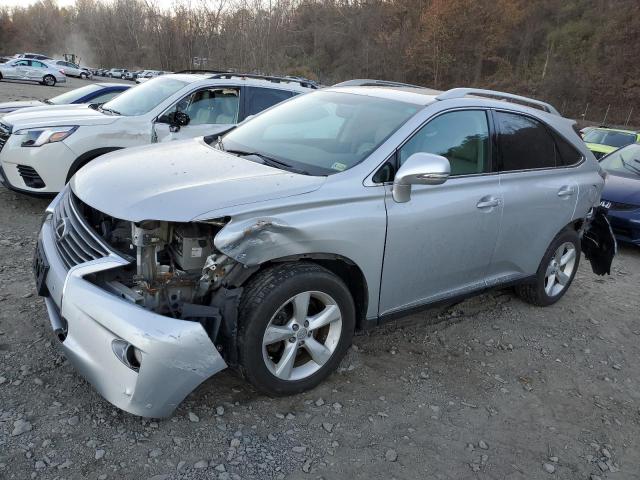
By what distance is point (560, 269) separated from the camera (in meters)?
4.73

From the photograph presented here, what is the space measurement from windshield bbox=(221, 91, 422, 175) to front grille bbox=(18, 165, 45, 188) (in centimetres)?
283

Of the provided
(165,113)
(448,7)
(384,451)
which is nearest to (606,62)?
(448,7)

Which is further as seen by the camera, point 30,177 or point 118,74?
point 118,74

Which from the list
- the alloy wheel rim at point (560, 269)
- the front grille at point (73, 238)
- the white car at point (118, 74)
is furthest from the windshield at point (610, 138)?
the white car at point (118, 74)

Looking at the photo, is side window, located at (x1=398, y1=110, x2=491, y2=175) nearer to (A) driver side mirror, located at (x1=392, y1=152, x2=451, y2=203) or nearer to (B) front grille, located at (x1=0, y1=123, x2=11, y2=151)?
(A) driver side mirror, located at (x1=392, y1=152, x2=451, y2=203)

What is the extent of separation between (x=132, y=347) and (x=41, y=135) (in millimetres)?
4257

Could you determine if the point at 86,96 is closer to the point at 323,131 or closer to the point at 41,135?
the point at 41,135

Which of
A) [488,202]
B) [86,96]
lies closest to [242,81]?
[86,96]

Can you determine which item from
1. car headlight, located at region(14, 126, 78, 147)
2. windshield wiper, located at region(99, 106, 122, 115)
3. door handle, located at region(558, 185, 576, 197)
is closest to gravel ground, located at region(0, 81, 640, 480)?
door handle, located at region(558, 185, 576, 197)

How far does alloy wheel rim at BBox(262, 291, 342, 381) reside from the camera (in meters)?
2.81

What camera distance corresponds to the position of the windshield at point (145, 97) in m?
6.35

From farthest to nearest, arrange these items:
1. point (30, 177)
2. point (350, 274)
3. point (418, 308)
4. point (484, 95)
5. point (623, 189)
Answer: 1. point (623, 189)
2. point (30, 177)
3. point (484, 95)
4. point (418, 308)
5. point (350, 274)

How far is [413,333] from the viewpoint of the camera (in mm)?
3928

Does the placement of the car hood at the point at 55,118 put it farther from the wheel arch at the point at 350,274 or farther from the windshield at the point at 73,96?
the wheel arch at the point at 350,274
